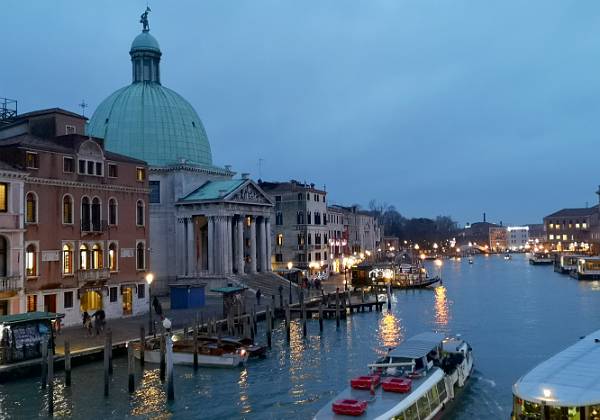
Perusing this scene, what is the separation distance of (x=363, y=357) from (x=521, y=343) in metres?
11.0

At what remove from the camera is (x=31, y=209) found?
→ 38531 mm

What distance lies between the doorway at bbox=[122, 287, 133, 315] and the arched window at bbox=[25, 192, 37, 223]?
346 inches

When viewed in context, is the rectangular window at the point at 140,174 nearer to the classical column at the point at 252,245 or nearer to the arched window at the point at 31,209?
the arched window at the point at 31,209

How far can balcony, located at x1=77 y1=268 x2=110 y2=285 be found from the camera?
4084cm

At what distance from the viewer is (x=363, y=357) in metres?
36.3

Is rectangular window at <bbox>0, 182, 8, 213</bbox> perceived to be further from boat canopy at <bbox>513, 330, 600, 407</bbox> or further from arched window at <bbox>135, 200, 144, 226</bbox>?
boat canopy at <bbox>513, 330, 600, 407</bbox>

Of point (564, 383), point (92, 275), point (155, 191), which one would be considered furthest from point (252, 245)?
point (564, 383)

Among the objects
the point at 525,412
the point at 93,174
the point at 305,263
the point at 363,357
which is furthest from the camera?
the point at 305,263

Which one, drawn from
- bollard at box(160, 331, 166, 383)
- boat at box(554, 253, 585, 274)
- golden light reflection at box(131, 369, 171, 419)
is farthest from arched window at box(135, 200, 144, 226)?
boat at box(554, 253, 585, 274)

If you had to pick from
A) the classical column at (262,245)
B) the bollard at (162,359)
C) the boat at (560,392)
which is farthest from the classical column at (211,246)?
the boat at (560,392)

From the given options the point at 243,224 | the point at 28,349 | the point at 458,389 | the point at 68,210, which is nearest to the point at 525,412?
the point at 458,389

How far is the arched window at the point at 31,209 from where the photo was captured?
125ft

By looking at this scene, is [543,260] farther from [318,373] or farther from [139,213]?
[318,373]

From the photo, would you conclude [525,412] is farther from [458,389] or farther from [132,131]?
[132,131]
